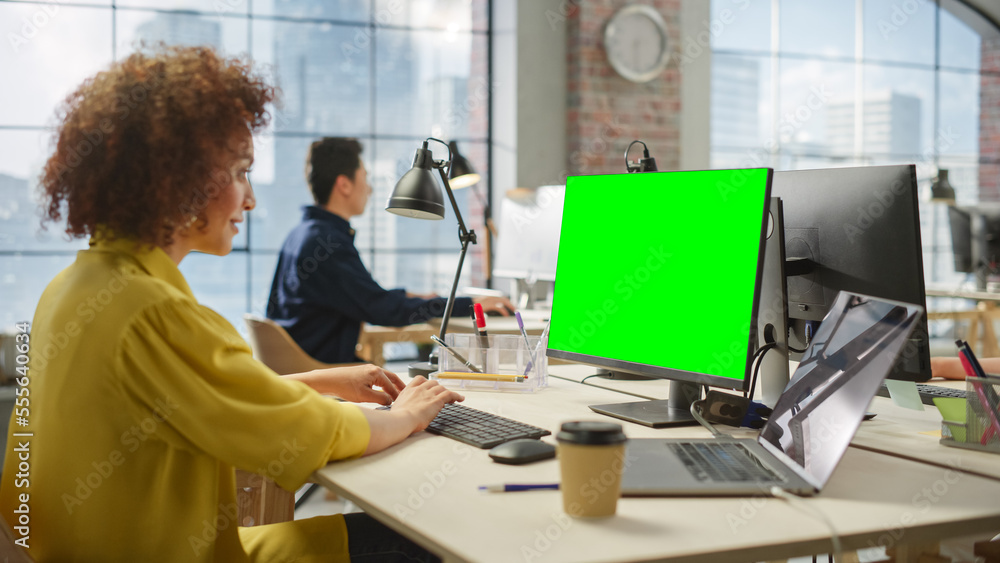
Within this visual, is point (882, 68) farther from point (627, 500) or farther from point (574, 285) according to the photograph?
point (627, 500)

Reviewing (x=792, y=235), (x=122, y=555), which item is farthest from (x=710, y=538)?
(x=792, y=235)

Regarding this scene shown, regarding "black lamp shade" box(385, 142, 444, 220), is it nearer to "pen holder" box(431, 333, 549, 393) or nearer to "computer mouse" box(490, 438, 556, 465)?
"pen holder" box(431, 333, 549, 393)

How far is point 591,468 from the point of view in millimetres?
907

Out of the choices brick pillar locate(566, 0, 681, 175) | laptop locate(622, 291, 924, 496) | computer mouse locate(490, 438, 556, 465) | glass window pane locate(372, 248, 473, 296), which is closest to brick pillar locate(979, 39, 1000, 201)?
brick pillar locate(566, 0, 681, 175)

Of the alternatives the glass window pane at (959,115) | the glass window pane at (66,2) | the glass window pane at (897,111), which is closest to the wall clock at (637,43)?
the glass window pane at (897,111)

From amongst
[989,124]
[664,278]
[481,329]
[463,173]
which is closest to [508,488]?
[664,278]

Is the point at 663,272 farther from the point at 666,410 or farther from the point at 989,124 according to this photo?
the point at 989,124

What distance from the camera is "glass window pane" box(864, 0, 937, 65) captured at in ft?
21.3

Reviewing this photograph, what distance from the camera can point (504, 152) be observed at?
4.84 meters

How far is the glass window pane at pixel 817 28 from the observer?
20.4 feet

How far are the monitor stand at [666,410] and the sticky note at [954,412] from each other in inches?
14.6

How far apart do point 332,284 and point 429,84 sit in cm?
233

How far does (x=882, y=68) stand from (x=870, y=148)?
0.66m

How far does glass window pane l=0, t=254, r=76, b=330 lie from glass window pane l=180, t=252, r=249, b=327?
615 millimetres
